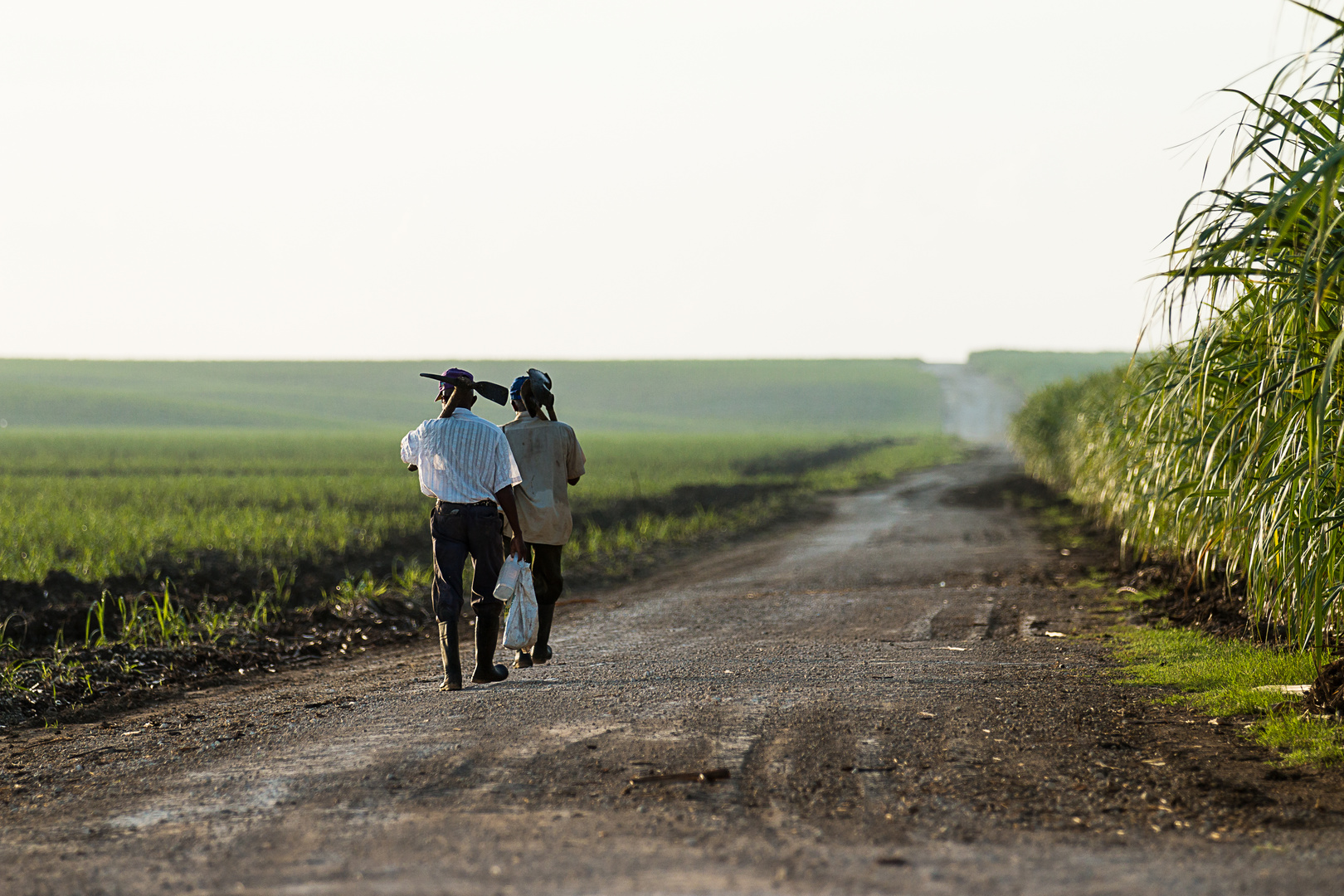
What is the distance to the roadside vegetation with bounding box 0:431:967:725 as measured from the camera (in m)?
8.54

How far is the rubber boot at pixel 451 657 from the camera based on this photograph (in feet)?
22.8

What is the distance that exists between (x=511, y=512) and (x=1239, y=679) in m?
4.53

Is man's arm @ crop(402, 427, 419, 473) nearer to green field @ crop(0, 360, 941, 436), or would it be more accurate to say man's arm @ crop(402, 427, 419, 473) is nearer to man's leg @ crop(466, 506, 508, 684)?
man's leg @ crop(466, 506, 508, 684)

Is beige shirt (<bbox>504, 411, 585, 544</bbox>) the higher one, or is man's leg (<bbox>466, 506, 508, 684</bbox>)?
beige shirt (<bbox>504, 411, 585, 544</bbox>)

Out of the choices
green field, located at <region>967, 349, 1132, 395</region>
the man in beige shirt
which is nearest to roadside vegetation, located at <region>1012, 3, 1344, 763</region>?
the man in beige shirt

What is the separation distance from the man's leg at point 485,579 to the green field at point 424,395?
7323 cm

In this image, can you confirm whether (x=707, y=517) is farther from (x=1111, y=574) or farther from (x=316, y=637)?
(x=316, y=637)

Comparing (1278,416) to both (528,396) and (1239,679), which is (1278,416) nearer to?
(1239,679)

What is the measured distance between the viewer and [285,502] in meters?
21.7

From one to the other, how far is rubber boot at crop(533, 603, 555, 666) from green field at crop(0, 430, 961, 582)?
5.48 m

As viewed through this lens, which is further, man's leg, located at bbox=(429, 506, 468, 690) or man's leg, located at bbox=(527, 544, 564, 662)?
man's leg, located at bbox=(527, 544, 564, 662)

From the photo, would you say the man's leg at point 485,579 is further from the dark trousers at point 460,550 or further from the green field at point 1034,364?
the green field at point 1034,364

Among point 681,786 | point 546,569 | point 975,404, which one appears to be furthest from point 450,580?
point 975,404

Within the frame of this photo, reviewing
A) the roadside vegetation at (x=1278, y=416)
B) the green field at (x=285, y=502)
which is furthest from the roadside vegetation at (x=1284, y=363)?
the green field at (x=285, y=502)
